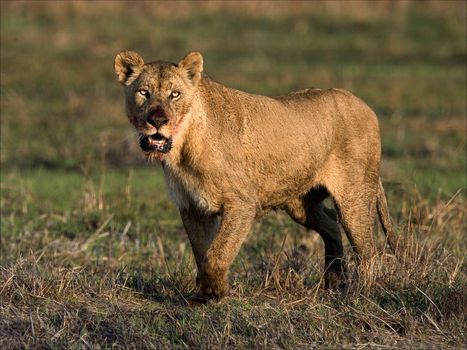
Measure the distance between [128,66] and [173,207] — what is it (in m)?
4.37

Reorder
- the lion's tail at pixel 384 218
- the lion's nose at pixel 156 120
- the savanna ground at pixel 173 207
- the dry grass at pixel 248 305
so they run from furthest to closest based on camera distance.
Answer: the lion's tail at pixel 384 218
the lion's nose at pixel 156 120
the savanna ground at pixel 173 207
the dry grass at pixel 248 305

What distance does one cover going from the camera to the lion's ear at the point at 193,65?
6.56 m

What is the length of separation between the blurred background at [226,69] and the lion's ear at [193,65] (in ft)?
11.2

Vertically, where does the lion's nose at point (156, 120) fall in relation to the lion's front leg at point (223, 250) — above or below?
above

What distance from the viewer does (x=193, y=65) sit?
21.6ft

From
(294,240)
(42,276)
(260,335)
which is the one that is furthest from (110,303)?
(294,240)

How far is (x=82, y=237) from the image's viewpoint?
365 inches

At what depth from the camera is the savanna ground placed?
5953 mm

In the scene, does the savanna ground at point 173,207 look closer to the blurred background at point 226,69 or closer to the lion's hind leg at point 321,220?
the blurred background at point 226,69

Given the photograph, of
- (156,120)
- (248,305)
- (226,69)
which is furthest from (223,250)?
(226,69)

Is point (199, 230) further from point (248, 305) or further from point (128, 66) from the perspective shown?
point (128, 66)

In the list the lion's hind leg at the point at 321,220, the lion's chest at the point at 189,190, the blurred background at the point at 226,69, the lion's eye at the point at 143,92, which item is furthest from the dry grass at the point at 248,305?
the blurred background at the point at 226,69

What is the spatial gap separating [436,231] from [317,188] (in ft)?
5.86

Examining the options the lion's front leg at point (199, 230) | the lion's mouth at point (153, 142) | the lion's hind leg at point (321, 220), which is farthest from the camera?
the lion's hind leg at point (321, 220)
